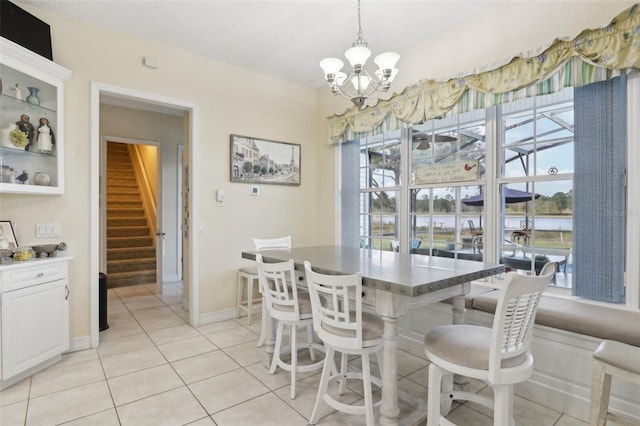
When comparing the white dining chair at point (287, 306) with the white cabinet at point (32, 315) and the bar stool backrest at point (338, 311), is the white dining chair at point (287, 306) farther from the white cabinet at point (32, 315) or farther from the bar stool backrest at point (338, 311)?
the white cabinet at point (32, 315)

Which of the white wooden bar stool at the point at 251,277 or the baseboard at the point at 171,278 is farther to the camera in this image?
the baseboard at the point at 171,278

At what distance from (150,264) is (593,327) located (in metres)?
6.19

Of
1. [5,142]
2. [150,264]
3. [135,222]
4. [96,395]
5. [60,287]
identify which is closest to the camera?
[96,395]

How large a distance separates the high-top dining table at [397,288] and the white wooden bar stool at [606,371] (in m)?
0.64

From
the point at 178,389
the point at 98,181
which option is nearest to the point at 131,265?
the point at 98,181

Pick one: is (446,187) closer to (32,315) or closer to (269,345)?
(269,345)

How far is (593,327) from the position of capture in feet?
6.41

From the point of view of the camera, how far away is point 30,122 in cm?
269

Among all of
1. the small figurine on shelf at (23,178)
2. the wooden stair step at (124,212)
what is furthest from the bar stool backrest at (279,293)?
the wooden stair step at (124,212)

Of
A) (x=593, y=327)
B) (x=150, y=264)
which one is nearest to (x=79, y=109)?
(x=150, y=264)

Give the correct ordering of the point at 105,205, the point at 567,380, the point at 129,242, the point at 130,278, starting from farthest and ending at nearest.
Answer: the point at 129,242 < the point at 130,278 < the point at 105,205 < the point at 567,380

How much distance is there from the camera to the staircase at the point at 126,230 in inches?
224

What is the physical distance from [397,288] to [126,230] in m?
6.55

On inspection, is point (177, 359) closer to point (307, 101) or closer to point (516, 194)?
point (516, 194)
